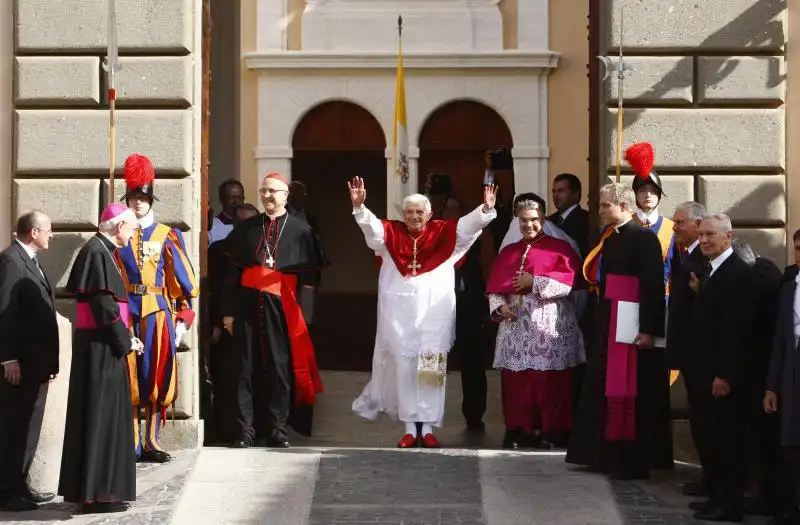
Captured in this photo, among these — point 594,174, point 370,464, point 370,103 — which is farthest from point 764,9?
point 370,103

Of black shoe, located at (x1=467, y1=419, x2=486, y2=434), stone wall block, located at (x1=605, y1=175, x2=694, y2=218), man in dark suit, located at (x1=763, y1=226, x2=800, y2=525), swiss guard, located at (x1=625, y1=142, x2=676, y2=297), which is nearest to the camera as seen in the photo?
man in dark suit, located at (x1=763, y1=226, x2=800, y2=525)

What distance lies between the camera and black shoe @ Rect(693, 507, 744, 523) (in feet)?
32.3

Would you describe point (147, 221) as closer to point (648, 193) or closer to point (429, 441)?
point (429, 441)

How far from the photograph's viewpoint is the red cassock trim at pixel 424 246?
478 inches

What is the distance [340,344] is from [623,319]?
7.50 m

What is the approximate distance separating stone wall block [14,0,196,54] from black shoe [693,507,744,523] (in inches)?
184

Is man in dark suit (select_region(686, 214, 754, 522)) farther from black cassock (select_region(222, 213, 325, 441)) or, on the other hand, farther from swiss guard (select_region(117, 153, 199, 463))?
swiss guard (select_region(117, 153, 199, 463))

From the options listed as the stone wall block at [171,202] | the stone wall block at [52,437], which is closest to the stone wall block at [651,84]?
the stone wall block at [171,202]

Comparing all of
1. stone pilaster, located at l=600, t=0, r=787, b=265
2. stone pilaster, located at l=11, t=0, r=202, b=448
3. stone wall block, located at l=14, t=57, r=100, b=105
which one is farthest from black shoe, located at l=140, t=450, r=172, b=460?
stone pilaster, located at l=600, t=0, r=787, b=265

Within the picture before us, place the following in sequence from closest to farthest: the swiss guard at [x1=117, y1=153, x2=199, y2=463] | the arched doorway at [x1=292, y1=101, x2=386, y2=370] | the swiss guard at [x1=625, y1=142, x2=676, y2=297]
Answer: the swiss guard at [x1=625, y1=142, x2=676, y2=297], the swiss guard at [x1=117, y1=153, x2=199, y2=463], the arched doorway at [x1=292, y1=101, x2=386, y2=370]

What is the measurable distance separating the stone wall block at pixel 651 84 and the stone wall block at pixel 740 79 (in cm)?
16

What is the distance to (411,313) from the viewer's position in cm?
1206

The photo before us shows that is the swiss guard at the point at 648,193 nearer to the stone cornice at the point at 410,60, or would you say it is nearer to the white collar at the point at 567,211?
the white collar at the point at 567,211

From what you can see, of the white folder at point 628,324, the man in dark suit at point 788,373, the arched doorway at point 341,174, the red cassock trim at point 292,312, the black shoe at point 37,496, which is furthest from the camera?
the arched doorway at point 341,174
